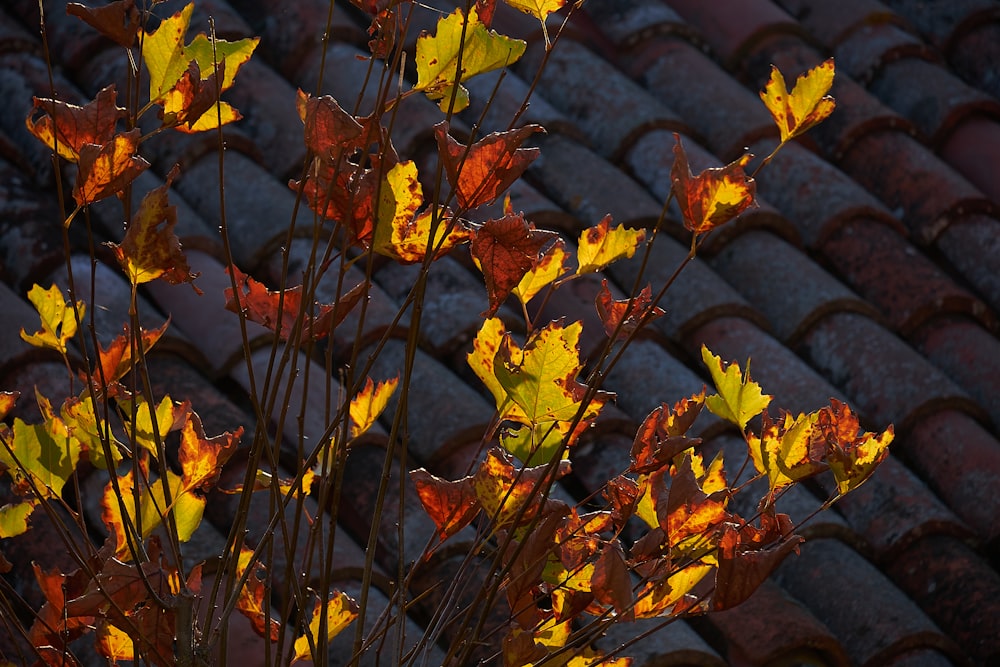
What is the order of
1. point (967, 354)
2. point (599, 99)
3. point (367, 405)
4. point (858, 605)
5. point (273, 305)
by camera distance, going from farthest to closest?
point (599, 99) → point (967, 354) → point (858, 605) → point (367, 405) → point (273, 305)

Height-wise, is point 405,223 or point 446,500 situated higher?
point 405,223

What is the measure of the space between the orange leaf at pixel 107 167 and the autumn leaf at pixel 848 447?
539mm

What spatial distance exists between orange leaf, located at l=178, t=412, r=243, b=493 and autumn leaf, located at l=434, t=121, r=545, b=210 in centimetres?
28

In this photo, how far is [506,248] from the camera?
0.88 metres

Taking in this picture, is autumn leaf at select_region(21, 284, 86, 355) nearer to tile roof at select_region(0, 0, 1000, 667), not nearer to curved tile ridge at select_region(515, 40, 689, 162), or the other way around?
tile roof at select_region(0, 0, 1000, 667)

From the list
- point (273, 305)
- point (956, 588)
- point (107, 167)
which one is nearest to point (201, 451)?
point (273, 305)

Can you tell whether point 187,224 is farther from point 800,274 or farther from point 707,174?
point 707,174

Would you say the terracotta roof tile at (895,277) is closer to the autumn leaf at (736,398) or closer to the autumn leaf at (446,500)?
the autumn leaf at (736,398)

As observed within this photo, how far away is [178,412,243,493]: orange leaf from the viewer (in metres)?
0.98

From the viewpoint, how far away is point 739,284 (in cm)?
245

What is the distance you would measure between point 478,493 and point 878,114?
2.17m

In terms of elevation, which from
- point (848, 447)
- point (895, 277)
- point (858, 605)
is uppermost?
point (895, 277)

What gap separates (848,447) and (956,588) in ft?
3.81

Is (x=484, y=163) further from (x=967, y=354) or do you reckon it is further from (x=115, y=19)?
(x=967, y=354)
